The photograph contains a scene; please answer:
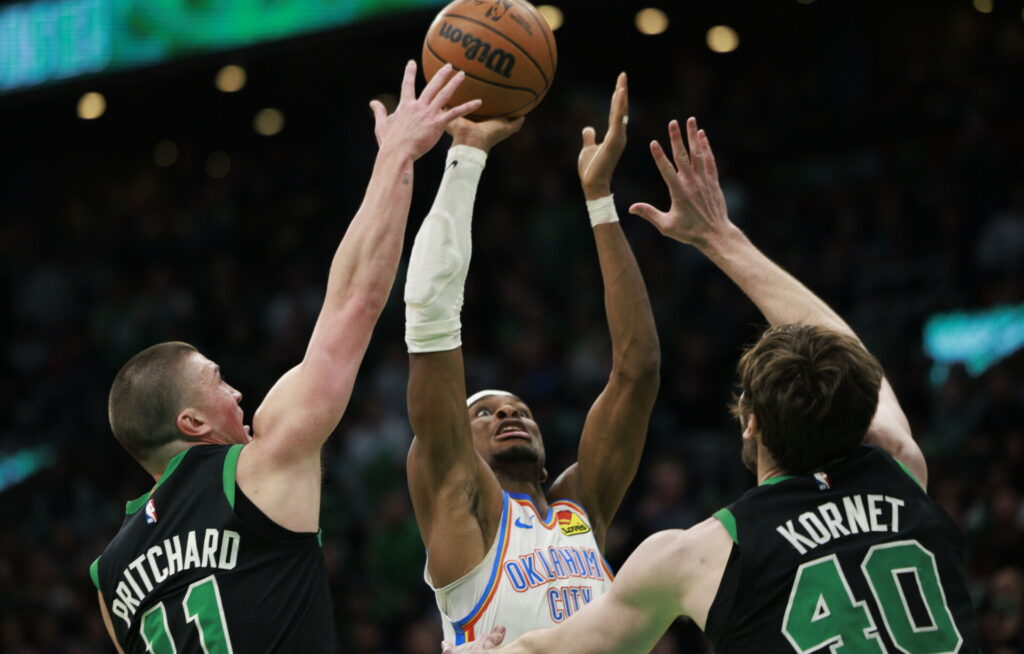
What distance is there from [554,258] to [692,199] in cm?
859

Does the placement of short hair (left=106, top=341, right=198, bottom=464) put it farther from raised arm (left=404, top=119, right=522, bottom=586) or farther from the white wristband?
the white wristband

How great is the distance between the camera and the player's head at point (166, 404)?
13.6 feet

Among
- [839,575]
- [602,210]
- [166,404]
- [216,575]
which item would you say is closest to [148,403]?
[166,404]

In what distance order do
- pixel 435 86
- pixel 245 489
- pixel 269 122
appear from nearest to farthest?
pixel 245 489
pixel 435 86
pixel 269 122

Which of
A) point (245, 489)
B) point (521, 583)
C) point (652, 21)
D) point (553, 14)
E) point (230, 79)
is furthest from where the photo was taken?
point (230, 79)

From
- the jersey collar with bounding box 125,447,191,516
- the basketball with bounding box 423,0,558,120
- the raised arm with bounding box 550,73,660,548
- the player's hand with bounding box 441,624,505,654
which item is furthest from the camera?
the raised arm with bounding box 550,73,660,548

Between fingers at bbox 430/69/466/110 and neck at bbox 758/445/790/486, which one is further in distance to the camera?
fingers at bbox 430/69/466/110

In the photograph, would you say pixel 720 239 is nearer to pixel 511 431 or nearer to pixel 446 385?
pixel 446 385

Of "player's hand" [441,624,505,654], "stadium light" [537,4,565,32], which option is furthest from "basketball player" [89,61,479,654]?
"stadium light" [537,4,565,32]

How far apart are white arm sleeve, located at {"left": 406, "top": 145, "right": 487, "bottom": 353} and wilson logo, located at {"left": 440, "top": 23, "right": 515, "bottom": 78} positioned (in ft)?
1.20

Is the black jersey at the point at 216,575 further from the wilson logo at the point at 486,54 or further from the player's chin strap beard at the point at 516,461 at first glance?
the wilson logo at the point at 486,54

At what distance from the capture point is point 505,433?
551cm

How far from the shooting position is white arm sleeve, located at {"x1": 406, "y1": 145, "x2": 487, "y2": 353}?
473 centimetres

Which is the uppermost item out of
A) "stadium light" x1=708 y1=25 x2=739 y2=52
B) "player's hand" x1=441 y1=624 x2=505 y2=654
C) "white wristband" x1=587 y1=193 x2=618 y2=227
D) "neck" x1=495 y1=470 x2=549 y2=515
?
"white wristband" x1=587 y1=193 x2=618 y2=227
